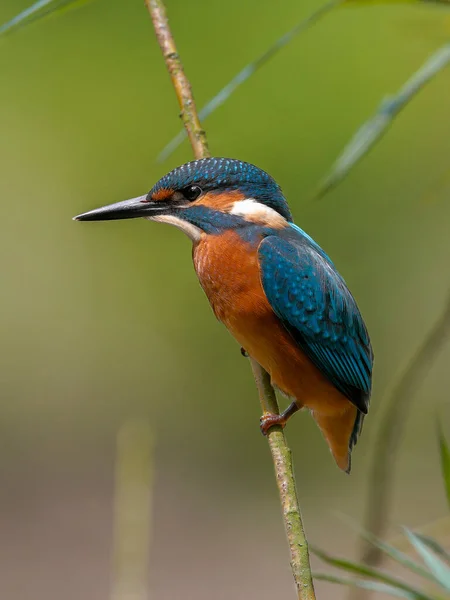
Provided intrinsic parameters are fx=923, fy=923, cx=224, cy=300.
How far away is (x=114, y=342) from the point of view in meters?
5.30

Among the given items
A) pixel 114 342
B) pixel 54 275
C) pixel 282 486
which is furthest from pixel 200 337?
pixel 282 486

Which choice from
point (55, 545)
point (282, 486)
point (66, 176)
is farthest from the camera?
point (66, 176)

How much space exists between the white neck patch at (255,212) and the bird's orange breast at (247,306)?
0.06m

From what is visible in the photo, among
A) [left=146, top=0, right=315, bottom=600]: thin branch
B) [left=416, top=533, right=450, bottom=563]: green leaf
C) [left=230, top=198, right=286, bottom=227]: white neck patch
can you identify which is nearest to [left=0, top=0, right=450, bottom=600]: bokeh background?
[left=230, top=198, right=286, bottom=227]: white neck patch

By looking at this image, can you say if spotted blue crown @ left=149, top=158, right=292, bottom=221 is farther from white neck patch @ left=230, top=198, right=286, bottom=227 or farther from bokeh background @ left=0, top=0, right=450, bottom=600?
bokeh background @ left=0, top=0, right=450, bottom=600

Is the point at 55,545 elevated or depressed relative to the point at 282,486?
elevated

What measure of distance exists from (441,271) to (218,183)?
10.6ft

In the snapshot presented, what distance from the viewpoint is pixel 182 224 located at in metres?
2.21

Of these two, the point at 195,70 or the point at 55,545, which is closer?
the point at 55,545

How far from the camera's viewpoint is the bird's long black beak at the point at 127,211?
84.3 inches

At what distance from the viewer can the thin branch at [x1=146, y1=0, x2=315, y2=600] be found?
133 cm

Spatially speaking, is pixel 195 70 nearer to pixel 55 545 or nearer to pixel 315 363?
pixel 55 545

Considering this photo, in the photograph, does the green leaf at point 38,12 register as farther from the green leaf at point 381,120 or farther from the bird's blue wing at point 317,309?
the bird's blue wing at point 317,309

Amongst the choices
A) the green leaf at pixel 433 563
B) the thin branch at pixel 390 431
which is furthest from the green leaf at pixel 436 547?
the thin branch at pixel 390 431
